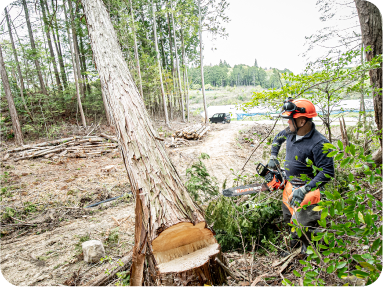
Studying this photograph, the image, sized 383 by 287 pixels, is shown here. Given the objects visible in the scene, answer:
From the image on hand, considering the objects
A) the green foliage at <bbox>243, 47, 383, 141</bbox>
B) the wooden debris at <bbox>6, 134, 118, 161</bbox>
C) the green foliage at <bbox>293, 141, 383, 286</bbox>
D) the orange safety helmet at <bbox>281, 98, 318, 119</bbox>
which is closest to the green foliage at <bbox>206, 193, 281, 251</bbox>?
the orange safety helmet at <bbox>281, 98, 318, 119</bbox>

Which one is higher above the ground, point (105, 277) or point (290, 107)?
point (290, 107)

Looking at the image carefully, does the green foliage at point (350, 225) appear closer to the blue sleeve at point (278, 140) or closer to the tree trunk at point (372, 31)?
the blue sleeve at point (278, 140)

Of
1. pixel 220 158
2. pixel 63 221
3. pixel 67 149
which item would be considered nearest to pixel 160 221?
pixel 63 221

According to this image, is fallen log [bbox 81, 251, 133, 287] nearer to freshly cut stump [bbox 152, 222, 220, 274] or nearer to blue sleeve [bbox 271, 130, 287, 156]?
freshly cut stump [bbox 152, 222, 220, 274]

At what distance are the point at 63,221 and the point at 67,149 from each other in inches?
233

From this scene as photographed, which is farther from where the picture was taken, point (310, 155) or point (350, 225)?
point (310, 155)

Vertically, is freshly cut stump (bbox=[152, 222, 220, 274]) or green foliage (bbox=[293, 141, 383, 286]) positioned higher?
green foliage (bbox=[293, 141, 383, 286])

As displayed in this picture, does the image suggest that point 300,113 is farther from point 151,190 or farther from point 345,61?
point 151,190

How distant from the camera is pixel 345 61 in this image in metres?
2.61

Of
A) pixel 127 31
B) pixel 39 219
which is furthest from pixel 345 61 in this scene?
pixel 127 31

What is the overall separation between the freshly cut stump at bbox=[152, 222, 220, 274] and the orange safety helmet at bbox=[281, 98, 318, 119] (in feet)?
5.23

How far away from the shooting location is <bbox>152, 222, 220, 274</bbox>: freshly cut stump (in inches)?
57.5

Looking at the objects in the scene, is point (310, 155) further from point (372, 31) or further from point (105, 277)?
point (105, 277)

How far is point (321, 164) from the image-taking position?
200 centimetres
